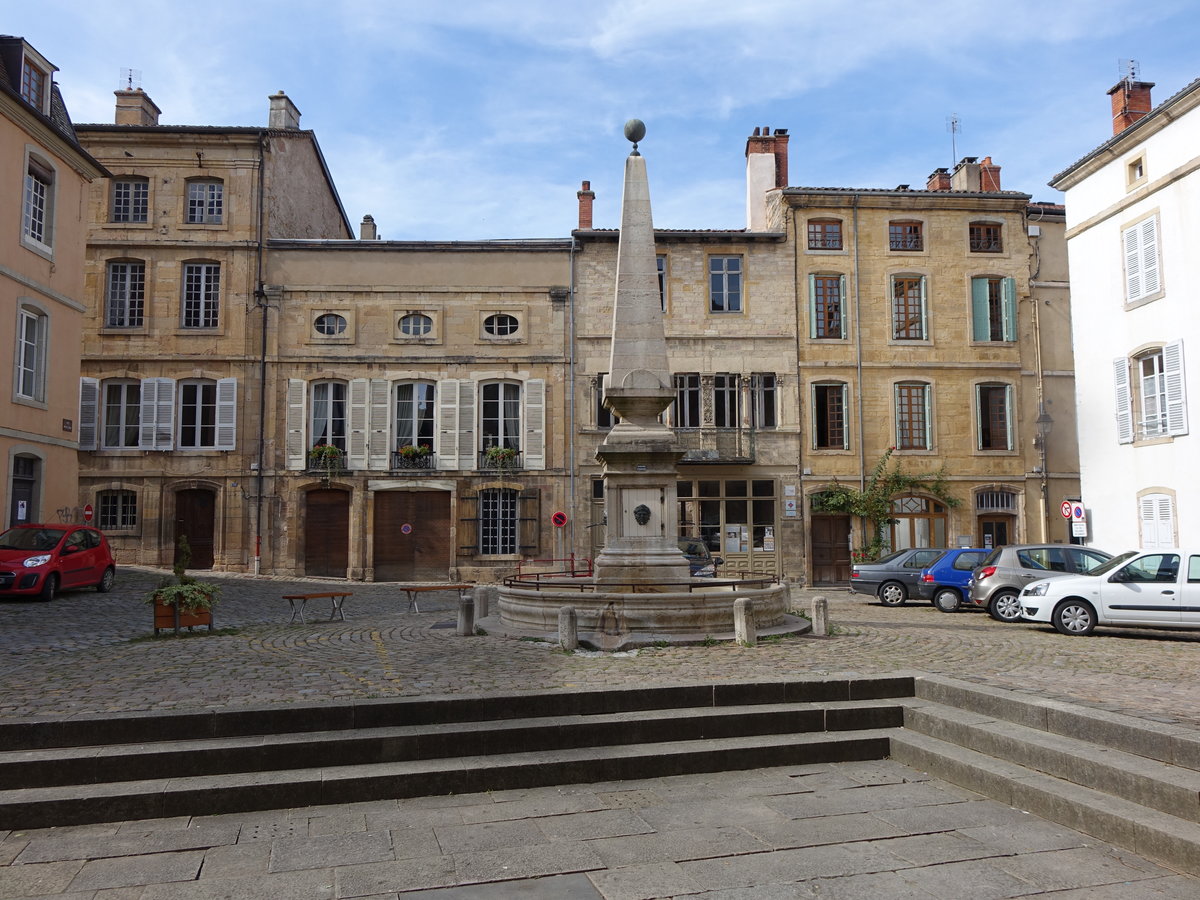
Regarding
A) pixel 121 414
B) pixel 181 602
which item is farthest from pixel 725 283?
pixel 181 602

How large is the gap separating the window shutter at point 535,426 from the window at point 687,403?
3676 mm

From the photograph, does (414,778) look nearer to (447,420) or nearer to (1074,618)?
(1074,618)

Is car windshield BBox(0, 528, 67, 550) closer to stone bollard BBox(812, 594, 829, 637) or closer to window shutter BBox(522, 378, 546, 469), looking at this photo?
window shutter BBox(522, 378, 546, 469)

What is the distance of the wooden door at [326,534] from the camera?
26734 millimetres

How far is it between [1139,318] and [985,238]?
30.6 ft

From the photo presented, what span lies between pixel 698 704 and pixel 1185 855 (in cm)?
339

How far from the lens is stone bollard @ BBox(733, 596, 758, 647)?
10.9 m

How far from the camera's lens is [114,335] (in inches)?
1053

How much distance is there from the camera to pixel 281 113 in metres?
29.0

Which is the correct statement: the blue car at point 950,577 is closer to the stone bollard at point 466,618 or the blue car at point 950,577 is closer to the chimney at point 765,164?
the stone bollard at point 466,618

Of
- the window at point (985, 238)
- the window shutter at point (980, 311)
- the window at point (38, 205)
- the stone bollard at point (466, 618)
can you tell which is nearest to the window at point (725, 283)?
the window shutter at point (980, 311)

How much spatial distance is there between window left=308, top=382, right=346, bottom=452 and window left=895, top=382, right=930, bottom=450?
51.6 feet

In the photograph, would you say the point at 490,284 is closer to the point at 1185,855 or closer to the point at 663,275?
the point at 663,275

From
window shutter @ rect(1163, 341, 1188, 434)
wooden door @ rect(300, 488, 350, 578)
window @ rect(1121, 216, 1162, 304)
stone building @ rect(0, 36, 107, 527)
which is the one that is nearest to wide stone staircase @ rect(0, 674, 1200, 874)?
window shutter @ rect(1163, 341, 1188, 434)
